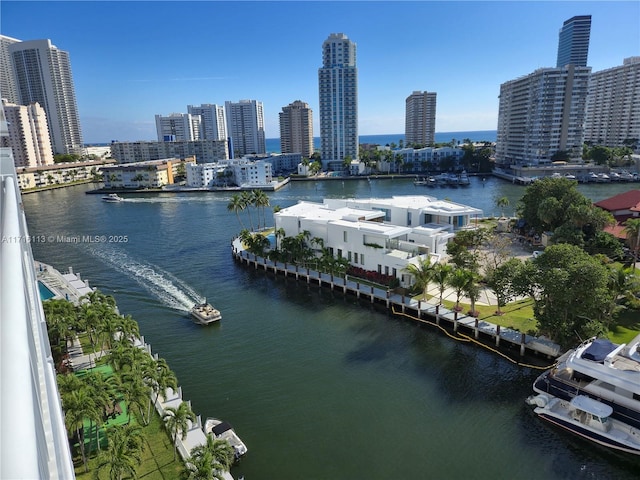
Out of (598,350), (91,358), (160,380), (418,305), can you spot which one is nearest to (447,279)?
(418,305)

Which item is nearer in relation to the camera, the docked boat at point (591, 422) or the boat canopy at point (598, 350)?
the docked boat at point (591, 422)

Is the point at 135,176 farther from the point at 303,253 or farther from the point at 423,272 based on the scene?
the point at 423,272

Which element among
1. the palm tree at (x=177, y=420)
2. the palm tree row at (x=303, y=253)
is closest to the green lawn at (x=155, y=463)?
the palm tree at (x=177, y=420)

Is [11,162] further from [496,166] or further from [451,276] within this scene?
[496,166]

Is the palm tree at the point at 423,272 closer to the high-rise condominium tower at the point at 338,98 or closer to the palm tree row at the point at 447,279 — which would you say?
the palm tree row at the point at 447,279

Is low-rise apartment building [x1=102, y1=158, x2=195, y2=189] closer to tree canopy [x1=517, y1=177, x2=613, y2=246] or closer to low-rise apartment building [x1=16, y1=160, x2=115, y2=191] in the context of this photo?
low-rise apartment building [x1=16, y1=160, x2=115, y2=191]

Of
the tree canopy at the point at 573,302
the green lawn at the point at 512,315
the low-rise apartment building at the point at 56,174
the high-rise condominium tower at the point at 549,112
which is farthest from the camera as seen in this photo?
the high-rise condominium tower at the point at 549,112

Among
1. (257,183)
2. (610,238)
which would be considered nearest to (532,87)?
(257,183)
